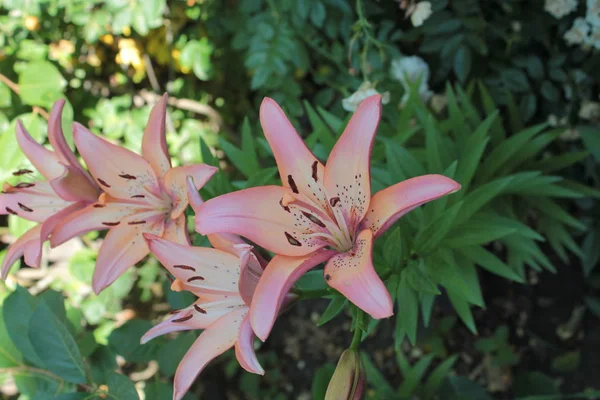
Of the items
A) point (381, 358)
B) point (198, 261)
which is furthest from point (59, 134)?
point (381, 358)

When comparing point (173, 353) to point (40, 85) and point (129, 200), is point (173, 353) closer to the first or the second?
point (129, 200)

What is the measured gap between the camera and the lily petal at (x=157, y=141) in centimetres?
84

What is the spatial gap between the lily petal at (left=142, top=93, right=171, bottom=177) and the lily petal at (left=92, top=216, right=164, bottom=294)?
0.10 meters

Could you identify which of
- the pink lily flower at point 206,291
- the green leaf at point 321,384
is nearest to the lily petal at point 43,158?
the pink lily flower at point 206,291

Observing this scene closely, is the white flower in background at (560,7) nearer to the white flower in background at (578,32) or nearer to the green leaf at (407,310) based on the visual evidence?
the white flower in background at (578,32)

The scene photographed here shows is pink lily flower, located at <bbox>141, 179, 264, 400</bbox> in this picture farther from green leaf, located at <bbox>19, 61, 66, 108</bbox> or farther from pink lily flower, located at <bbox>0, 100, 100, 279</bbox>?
green leaf, located at <bbox>19, 61, 66, 108</bbox>

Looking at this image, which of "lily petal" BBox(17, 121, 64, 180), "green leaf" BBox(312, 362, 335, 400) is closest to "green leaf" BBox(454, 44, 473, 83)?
"green leaf" BBox(312, 362, 335, 400)

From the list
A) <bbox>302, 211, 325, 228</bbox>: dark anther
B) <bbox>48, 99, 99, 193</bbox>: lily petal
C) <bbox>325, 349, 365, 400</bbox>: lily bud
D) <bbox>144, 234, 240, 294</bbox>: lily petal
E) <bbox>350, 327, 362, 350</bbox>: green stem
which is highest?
<bbox>48, 99, 99, 193</bbox>: lily petal

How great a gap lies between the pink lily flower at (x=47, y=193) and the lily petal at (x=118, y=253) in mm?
82

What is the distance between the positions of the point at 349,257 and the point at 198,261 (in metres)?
0.20

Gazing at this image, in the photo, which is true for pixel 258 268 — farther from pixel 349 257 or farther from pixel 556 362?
pixel 556 362

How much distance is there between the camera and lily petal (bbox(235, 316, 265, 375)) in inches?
25.9

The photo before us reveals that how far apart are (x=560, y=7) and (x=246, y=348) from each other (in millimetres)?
1245

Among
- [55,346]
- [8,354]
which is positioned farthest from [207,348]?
[8,354]
